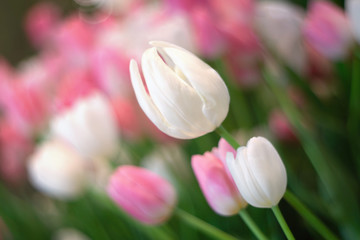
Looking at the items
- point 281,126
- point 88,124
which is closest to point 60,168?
point 88,124

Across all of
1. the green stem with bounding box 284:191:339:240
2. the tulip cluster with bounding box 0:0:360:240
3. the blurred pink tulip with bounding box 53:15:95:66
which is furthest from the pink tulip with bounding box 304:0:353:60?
the blurred pink tulip with bounding box 53:15:95:66

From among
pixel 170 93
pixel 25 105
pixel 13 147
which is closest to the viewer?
pixel 170 93

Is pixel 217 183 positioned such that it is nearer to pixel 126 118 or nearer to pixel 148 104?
pixel 148 104

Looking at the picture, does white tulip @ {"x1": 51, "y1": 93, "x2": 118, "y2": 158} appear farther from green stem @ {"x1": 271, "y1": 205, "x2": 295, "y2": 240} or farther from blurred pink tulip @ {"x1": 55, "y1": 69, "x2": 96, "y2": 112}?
green stem @ {"x1": 271, "y1": 205, "x2": 295, "y2": 240}

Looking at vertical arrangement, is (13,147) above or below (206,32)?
below

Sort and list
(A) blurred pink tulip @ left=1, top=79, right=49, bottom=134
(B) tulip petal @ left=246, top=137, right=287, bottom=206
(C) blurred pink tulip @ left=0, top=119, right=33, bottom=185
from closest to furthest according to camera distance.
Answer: (B) tulip petal @ left=246, top=137, right=287, bottom=206 → (A) blurred pink tulip @ left=1, top=79, right=49, bottom=134 → (C) blurred pink tulip @ left=0, top=119, right=33, bottom=185

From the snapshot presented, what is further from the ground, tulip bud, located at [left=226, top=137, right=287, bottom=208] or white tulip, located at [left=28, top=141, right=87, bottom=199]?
tulip bud, located at [left=226, top=137, right=287, bottom=208]

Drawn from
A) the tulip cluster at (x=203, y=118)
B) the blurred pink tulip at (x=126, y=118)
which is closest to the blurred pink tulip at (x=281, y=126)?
the tulip cluster at (x=203, y=118)
